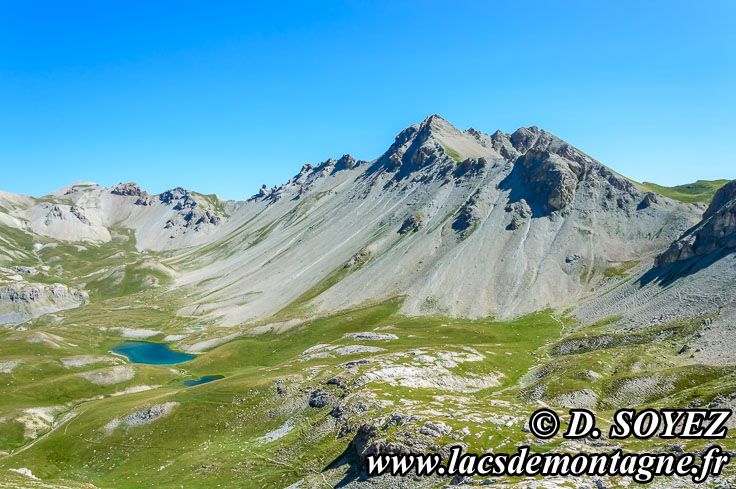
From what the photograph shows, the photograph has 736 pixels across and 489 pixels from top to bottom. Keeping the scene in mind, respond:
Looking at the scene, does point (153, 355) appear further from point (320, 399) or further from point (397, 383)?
point (397, 383)

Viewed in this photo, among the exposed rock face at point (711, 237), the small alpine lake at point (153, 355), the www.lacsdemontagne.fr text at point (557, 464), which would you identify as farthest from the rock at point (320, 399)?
the exposed rock face at point (711, 237)

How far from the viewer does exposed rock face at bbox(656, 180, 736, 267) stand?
130750 millimetres

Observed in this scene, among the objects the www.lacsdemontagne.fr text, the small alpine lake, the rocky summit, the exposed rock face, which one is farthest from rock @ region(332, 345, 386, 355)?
the exposed rock face

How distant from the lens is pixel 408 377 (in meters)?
87.1

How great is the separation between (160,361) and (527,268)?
174033 millimetres

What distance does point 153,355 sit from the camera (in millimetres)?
185625

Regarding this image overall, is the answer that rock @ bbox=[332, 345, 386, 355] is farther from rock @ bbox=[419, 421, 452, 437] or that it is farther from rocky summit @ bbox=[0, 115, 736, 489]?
rock @ bbox=[419, 421, 452, 437]

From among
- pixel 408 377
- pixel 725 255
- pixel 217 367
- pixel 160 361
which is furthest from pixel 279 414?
pixel 725 255

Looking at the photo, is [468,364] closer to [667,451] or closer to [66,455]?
[667,451]

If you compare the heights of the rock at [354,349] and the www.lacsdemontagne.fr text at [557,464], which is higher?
the www.lacsdemontagne.fr text at [557,464]

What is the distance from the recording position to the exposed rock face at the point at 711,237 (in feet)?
429

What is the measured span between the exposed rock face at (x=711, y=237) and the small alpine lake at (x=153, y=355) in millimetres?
197879

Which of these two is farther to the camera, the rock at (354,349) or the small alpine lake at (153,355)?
the small alpine lake at (153,355)

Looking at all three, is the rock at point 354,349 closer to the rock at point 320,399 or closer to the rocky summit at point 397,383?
the rocky summit at point 397,383
